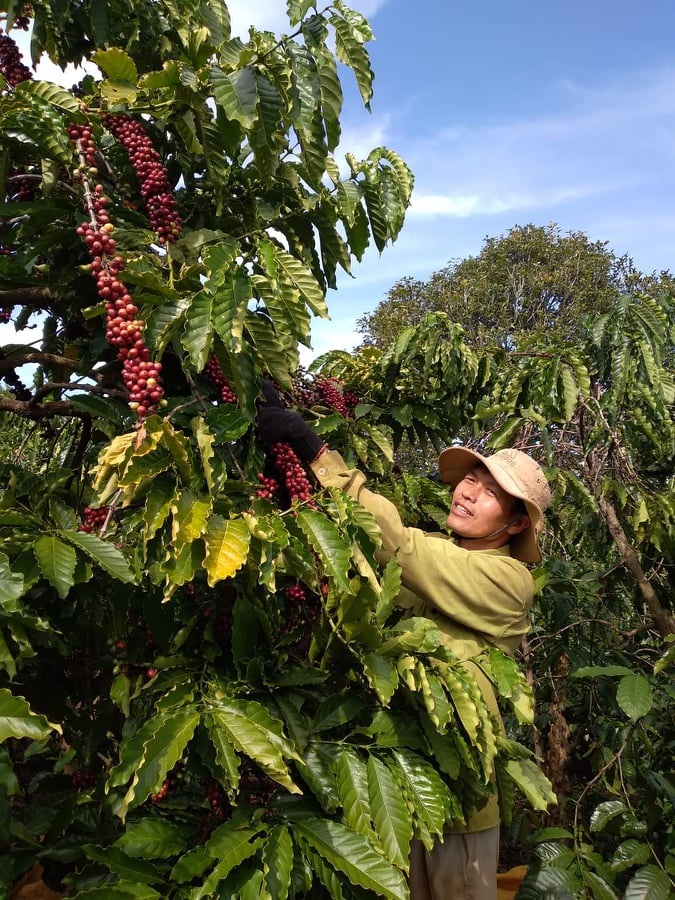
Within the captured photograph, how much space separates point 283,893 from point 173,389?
110 cm

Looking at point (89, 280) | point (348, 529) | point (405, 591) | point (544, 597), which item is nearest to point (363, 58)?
point (89, 280)

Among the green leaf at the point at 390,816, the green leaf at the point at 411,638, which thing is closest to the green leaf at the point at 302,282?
the green leaf at the point at 411,638

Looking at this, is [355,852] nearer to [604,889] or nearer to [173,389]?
[173,389]

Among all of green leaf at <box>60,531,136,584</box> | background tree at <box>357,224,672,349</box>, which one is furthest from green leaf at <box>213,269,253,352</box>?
background tree at <box>357,224,672,349</box>

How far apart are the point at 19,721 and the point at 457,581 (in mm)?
1066

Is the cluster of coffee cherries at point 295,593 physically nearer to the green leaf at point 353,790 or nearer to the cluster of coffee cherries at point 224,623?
the cluster of coffee cherries at point 224,623

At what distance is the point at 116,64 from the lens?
1560 mm

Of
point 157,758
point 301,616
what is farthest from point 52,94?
point 157,758

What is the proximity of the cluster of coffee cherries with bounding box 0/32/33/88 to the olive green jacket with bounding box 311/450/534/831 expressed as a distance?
4.27 feet

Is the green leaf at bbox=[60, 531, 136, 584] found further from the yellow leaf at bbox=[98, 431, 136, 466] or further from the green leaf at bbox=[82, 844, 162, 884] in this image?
the green leaf at bbox=[82, 844, 162, 884]

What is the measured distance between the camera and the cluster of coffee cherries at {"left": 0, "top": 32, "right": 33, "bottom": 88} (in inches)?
72.9

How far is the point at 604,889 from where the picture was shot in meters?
2.22

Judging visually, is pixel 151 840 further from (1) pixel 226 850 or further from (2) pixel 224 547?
(2) pixel 224 547

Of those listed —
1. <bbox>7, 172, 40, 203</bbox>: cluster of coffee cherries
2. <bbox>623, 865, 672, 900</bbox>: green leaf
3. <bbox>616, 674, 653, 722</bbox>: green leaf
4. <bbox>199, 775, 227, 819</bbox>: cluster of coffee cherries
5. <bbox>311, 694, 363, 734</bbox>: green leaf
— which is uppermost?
<bbox>7, 172, 40, 203</bbox>: cluster of coffee cherries
